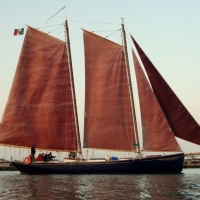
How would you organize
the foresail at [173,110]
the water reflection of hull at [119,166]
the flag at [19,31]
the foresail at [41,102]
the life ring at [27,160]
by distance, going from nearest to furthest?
1. the foresail at [173,110]
2. the water reflection of hull at [119,166]
3. the life ring at [27,160]
4. the foresail at [41,102]
5. the flag at [19,31]

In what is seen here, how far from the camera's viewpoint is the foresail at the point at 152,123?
44.3 metres

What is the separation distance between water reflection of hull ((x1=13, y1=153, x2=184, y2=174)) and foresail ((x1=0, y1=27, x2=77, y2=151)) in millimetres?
3090

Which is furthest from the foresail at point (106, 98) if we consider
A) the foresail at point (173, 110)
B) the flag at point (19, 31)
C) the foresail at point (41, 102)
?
the flag at point (19, 31)

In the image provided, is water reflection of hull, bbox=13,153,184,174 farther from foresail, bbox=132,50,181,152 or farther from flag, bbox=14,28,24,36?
flag, bbox=14,28,24,36

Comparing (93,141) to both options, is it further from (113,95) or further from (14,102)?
(14,102)

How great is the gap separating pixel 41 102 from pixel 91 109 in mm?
6890

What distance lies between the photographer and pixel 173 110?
44219 millimetres

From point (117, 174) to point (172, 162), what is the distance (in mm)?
6551

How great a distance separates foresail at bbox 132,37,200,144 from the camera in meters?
43.4

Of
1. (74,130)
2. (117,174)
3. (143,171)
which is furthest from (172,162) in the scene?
(74,130)

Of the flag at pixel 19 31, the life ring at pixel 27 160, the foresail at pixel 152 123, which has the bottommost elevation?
the life ring at pixel 27 160

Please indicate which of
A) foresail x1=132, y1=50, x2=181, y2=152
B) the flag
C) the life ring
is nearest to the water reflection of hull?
the life ring

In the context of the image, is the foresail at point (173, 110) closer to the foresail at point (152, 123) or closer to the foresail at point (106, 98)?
the foresail at point (152, 123)

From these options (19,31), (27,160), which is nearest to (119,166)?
(27,160)
